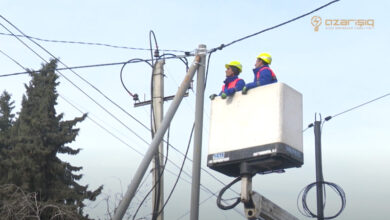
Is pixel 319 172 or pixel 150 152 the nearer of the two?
pixel 150 152

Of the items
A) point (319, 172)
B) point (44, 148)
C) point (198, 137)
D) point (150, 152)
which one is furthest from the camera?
point (44, 148)

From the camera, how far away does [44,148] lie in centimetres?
1855

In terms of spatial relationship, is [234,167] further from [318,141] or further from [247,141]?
[318,141]

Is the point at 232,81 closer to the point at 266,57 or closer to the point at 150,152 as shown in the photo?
the point at 266,57

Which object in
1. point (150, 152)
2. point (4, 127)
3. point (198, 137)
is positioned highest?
point (4, 127)

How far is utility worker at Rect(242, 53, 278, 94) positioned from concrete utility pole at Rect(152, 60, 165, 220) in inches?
81.7

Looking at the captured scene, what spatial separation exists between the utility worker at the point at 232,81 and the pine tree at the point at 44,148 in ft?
32.1

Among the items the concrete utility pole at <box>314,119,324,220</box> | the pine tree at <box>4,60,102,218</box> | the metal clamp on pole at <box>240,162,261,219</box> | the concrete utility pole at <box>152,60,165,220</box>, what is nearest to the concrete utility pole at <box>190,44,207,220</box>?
the metal clamp on pole at <box>240,162,261,219</box>

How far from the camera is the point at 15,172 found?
58.4 ft

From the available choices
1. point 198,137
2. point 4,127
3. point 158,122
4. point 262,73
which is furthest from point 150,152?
point 4,127

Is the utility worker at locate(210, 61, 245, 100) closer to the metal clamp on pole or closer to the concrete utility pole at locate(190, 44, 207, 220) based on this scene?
the concrete utility pole at locate(190, 44, 207, 220)

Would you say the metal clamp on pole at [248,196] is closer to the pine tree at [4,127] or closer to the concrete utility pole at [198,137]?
the concrete utility pole at [198,137]

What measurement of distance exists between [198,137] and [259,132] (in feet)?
3.57

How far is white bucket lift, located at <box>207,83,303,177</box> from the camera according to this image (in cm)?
749
